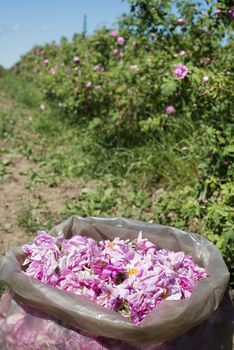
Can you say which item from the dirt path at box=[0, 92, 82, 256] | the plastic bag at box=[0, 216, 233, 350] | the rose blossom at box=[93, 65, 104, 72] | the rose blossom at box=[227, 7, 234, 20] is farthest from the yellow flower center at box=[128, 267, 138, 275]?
the rose blossom at box=[93, 65, 104, 72]

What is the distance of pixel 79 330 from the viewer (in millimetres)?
1374

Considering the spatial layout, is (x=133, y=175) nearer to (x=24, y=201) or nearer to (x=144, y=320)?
(x=24, y=201)

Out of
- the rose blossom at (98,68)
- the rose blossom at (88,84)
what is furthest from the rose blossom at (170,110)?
the rose blossom at (98,68)

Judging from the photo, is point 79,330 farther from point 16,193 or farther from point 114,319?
point 16,193

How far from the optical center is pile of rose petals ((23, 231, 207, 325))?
1422mm

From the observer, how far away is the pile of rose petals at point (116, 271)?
142 centimetres

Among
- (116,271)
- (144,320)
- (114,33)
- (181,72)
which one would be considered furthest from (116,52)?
(144,320)

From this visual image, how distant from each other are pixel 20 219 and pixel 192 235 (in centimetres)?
174

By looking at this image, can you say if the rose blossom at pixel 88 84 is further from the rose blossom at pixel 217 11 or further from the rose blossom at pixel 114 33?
the rose blossom at pixel 217 11

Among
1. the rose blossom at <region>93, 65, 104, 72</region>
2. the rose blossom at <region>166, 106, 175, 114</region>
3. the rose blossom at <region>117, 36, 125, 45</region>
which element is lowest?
the rose blossom at <region>166, 106, 175, 114</region>

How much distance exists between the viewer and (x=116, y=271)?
153 cm

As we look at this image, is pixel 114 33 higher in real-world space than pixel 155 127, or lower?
higher

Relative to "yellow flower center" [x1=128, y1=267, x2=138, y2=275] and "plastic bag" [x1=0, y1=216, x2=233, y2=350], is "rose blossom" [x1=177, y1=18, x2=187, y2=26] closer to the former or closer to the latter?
"plastic bag" [x1=0, y1=216, x2=233, y2=350]

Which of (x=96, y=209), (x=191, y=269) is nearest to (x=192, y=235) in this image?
(x=191, y=269)
